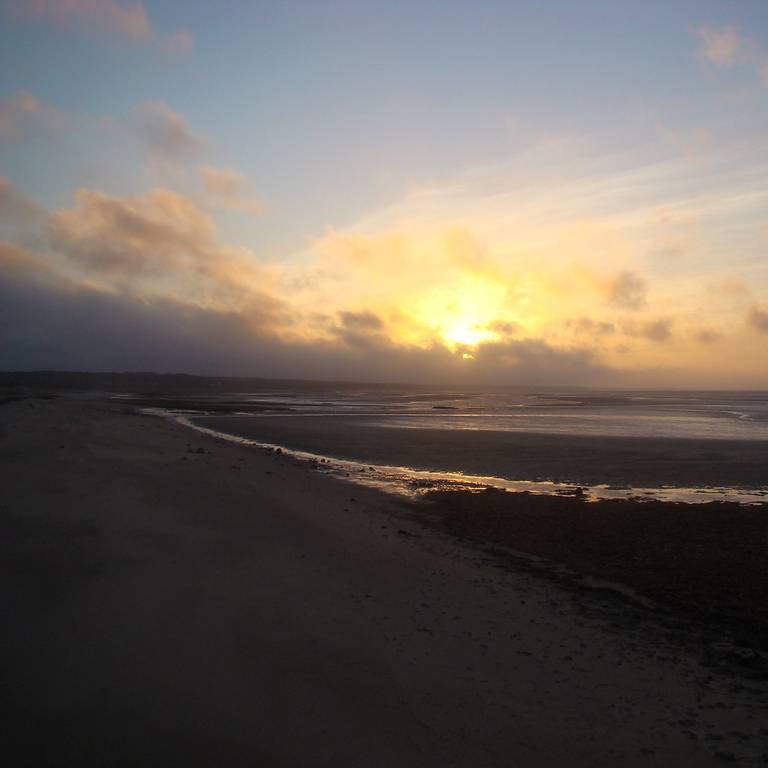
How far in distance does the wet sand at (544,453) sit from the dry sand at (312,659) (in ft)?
47.4

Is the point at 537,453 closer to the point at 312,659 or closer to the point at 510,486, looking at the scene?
the point at 510,486

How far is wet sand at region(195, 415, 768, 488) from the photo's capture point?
24.9 m

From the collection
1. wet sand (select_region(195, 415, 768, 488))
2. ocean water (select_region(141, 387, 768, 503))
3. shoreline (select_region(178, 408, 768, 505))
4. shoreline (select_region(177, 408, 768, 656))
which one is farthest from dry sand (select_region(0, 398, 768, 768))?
wet sand (select_region(195, 415, 768, 488))

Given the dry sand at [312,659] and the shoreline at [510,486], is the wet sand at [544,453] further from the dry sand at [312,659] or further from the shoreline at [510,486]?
the dry sand at [312,659]

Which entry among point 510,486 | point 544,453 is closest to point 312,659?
point 510,486

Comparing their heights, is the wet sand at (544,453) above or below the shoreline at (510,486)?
above

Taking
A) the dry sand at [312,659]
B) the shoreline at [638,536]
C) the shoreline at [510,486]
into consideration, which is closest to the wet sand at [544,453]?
the shoreline at [510,486]

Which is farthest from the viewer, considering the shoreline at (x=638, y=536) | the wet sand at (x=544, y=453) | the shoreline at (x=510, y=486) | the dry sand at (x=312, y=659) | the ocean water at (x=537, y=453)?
the wet sand at (x=544, y=453)

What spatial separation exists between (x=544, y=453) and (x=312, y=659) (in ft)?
86.6

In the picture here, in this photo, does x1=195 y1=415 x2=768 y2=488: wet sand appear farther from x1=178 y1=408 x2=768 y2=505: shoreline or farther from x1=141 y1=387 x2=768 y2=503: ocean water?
x1=178 y1=408 x2=768 y2=505: shoreline

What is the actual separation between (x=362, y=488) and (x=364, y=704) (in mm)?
15430

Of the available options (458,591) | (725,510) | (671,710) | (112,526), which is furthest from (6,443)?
(725,510)

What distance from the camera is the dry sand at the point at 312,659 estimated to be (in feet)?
17.7

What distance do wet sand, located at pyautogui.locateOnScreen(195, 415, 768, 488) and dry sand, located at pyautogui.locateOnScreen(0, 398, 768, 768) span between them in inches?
569
